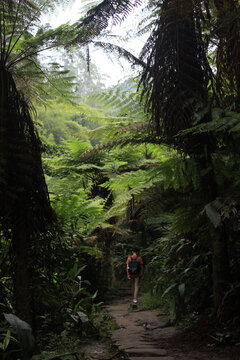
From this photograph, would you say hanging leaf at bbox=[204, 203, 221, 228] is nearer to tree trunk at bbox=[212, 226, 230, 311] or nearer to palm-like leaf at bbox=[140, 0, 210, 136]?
tree trunk at bbox=[212, 226, 230, 311]

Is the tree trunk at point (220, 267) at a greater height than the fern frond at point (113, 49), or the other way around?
the fern frond at point (113, 49)

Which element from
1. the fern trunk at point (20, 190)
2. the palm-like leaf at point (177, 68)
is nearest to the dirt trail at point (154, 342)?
the fern trunk at point (20, 190)

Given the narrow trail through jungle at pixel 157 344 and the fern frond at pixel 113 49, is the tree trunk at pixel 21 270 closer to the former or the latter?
the narrow trail through jungle at pixel 157 344

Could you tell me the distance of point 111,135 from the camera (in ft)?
13.5

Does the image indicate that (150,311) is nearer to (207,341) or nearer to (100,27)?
(207,341)

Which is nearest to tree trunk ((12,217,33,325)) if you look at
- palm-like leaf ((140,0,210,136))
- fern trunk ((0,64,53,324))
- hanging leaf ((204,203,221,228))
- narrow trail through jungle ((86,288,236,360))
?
fern trunk ((0,64,53,324))

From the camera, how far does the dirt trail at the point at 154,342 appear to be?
2.84 m

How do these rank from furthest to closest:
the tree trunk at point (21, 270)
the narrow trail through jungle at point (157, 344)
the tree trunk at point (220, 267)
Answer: the tree trunk at point (220, 267) < the narrow trail through jungle at point (157, 344) < the tree trunk at point (21, 270)

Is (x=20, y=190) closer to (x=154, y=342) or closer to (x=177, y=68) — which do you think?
(x=177, y=68)

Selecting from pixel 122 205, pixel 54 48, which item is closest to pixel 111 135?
pixel 54 48

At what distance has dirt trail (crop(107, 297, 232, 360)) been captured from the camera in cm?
284

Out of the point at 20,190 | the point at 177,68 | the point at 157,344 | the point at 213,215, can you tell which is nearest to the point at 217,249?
the point at 213,215

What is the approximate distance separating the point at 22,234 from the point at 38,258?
1.46 feet

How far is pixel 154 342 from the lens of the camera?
3.62 metres
